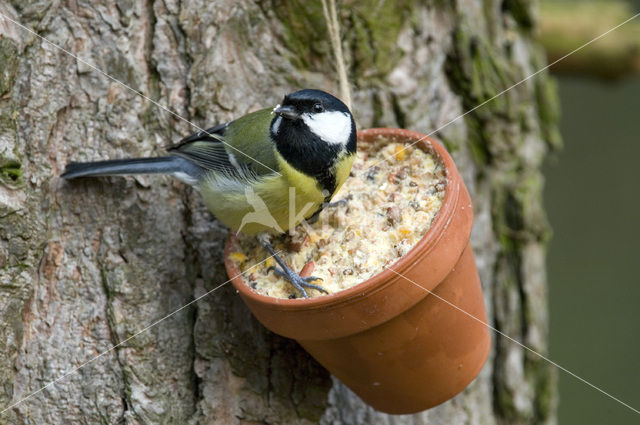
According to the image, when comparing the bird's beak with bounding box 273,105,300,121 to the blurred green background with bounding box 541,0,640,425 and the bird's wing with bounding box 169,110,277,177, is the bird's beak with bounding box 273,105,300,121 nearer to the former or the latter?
the bird's wing with bounding box 169,110,277,177

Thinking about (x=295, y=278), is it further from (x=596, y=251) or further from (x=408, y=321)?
(x=596, y=251)

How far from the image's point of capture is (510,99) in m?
2.95

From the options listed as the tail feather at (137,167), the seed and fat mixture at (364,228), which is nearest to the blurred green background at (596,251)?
the seed and fat mixture at (364,228)

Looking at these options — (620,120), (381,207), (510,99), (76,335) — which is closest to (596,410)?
(620,120)

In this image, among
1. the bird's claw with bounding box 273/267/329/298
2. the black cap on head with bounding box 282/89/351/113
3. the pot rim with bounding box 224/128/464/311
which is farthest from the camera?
the black cap on head with bounding box 282/89/351/113

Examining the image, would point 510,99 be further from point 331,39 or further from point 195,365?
point 195,365

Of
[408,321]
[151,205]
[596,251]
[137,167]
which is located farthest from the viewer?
[596,251]

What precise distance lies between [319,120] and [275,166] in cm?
19

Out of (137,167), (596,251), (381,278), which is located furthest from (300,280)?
(596,251)

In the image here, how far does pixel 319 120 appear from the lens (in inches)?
83.1

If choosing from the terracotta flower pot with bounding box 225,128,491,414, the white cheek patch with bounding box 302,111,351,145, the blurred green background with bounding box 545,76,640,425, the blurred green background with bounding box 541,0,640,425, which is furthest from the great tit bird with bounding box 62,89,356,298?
the blurred green background with bounding box 545,76,640,425

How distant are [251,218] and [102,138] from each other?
56cm

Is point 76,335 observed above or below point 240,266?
below

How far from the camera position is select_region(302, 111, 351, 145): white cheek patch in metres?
2.11
